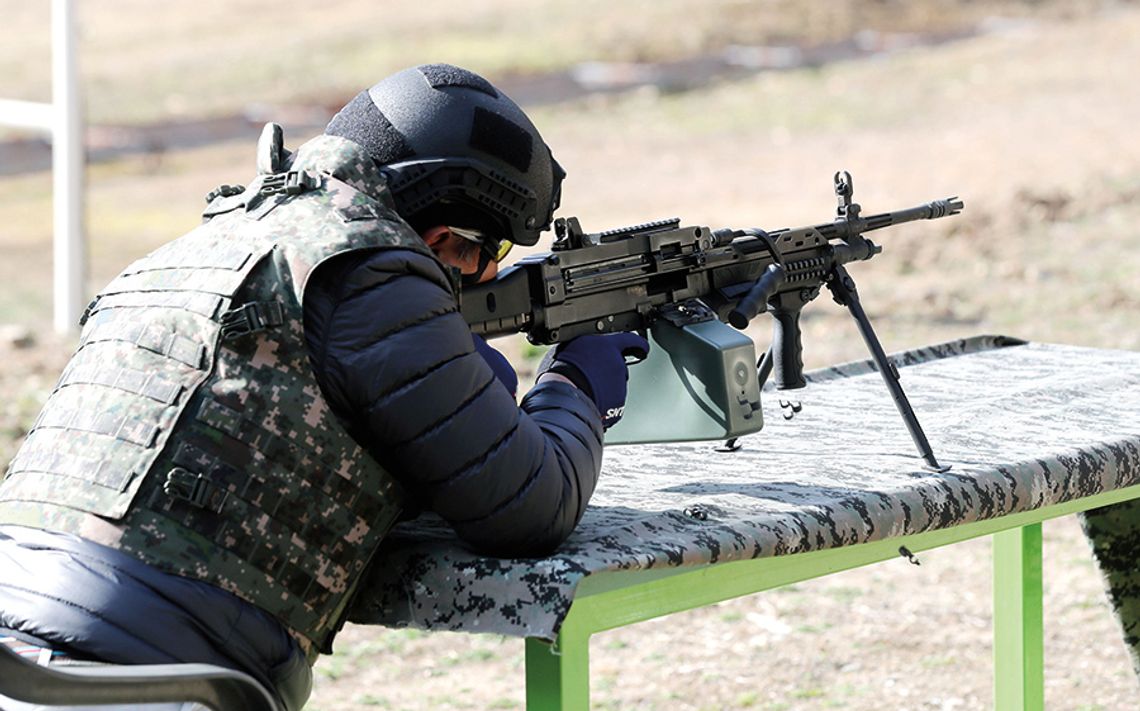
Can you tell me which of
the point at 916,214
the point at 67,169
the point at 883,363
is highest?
the point at 67,169

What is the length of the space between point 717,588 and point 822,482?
0.39 m

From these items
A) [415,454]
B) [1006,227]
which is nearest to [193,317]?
[415,454]

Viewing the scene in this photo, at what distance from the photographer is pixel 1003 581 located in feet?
11.7

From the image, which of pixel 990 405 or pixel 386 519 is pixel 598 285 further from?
pixel 990 405

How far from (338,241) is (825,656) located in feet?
8.70

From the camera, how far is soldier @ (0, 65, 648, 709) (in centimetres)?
208

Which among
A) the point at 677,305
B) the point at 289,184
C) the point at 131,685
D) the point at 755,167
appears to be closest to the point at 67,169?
the point at 677,305

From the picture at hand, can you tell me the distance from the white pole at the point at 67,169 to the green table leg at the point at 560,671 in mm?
5424

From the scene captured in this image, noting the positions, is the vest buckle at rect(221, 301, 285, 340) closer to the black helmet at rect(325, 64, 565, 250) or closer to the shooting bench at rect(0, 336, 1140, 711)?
the black helmet at rect(325, 64, 565, 250)

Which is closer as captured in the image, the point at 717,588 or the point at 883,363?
the point at 717,588

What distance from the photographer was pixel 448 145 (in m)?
2.28

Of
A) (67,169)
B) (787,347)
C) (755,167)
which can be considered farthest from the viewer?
(755,167)

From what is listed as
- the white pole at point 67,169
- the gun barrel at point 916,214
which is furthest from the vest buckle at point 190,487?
the white pole at point 67,169

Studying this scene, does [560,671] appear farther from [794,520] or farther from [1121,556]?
[1121,556]
